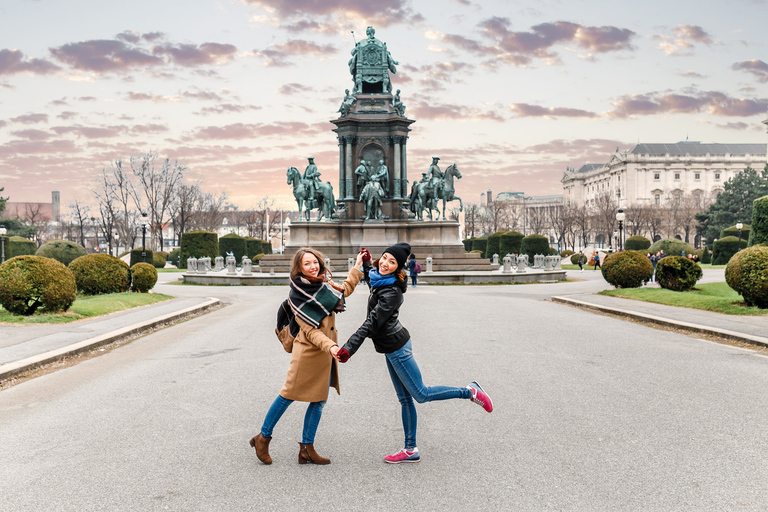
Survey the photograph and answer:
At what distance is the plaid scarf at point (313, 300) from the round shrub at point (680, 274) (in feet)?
61.7

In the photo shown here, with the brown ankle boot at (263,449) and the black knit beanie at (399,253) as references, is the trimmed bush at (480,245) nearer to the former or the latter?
the black knit beanie at (399,253)

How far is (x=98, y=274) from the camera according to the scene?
2098cm

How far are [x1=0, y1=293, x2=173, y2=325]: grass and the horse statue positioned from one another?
61.8 ft

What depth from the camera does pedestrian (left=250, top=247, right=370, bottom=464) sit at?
16.3 ft

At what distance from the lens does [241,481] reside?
15.7 feet

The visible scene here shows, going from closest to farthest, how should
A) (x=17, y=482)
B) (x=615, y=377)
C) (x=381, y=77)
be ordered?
(x=17, y=482) → (x=615, y=377) → (x=381, y=77)

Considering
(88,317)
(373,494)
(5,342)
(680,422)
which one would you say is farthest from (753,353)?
(88,317)

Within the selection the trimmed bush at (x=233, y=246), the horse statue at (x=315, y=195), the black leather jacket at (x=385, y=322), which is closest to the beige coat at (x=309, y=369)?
the black leather jacket at (x=385, y=322)

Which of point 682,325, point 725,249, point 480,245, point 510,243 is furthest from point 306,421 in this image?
point 480,245

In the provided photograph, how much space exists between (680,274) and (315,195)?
24318mm

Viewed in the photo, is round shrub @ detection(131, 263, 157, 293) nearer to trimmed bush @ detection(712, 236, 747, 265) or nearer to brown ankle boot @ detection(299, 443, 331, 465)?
brown ankle boot @ detection(299, 443, 331, 465)

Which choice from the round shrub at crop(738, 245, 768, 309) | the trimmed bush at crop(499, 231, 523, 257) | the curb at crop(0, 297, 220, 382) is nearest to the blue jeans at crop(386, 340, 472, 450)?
the curb at crop(0, 297, 220, 382)

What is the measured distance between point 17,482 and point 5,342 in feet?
26.5

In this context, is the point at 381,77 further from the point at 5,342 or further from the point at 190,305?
the point at 5,342
